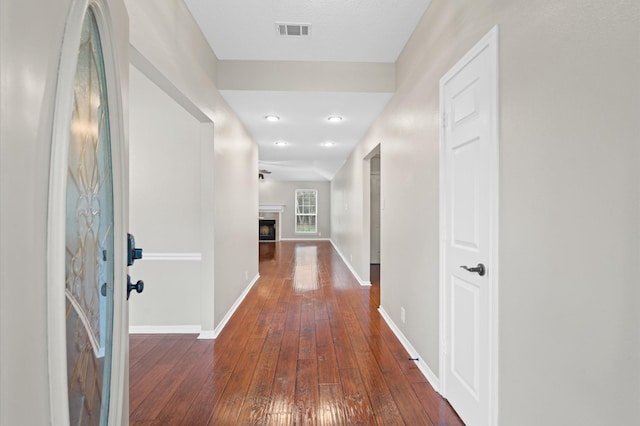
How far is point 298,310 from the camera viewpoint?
380 cm

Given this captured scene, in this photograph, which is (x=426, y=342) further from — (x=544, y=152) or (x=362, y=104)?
(x=362, y=104)

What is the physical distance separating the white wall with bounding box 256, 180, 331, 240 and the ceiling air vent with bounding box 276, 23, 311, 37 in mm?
9728

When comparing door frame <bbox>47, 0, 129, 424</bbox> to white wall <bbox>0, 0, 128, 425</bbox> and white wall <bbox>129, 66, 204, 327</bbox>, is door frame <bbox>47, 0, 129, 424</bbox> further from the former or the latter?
white wall <bbox>129, 66, 204, 327</bbox>

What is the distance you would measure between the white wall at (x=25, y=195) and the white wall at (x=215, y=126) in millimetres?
1123

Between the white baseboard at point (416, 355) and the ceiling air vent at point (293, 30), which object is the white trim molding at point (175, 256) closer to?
A: the white baseboard at point (416, 355)

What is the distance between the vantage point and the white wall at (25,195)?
596 mm

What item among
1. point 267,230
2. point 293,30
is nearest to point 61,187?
point 293,30

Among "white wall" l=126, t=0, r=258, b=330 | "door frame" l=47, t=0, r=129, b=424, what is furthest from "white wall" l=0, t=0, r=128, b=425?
"white wall" l=126, t=0, r=258, b=330

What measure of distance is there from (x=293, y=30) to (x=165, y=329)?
10.0 feet

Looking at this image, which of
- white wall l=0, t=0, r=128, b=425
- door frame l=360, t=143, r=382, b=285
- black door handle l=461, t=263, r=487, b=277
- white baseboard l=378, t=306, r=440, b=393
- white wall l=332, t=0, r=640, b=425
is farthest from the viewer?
door frame l=360, t=143, r=382, b=285

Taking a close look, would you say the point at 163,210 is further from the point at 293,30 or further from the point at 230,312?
the point at 293,30

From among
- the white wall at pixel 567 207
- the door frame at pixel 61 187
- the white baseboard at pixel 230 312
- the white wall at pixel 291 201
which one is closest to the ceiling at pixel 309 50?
the white wall at pixel 567 207

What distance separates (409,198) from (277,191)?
10.0 m

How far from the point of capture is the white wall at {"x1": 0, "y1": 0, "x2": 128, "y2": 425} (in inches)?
23.5
